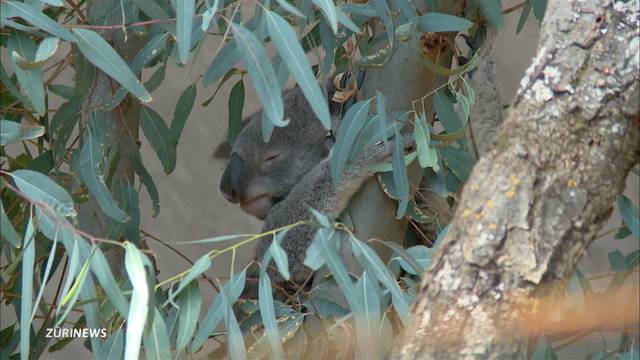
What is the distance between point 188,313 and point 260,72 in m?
0.43

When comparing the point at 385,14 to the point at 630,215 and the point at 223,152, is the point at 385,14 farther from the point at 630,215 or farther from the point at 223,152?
the point at 223,152

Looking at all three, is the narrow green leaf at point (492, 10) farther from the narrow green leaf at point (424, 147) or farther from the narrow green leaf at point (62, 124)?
the narrow green leaf at point (62, 124)

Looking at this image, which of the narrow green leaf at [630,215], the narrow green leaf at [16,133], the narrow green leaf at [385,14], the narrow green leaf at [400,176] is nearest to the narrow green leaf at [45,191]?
the narrow green leaf at [16,133]

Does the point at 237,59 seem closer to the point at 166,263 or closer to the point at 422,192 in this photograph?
the point at 422,192

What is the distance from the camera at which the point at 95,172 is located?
6.95 ft

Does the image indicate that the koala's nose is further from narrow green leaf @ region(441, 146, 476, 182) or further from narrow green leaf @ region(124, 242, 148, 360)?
narrow green leaf @ region(124, 242, 148, 360)

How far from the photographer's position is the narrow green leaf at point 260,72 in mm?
1649

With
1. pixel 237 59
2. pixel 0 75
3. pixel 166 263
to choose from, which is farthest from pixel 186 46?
pixel 166 263

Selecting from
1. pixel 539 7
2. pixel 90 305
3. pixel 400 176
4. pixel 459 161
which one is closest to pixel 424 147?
pixel 400 176

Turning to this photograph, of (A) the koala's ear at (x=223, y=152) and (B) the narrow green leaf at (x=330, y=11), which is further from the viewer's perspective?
(A) the koala's ear at (x=223, y=152)

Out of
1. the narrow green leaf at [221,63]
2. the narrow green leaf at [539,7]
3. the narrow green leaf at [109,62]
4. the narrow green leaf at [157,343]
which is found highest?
the narrow green leaf at [109,62]

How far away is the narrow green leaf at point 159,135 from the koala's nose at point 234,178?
1.69ft

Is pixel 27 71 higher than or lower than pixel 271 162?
higher

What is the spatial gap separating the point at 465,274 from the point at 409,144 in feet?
4.07
